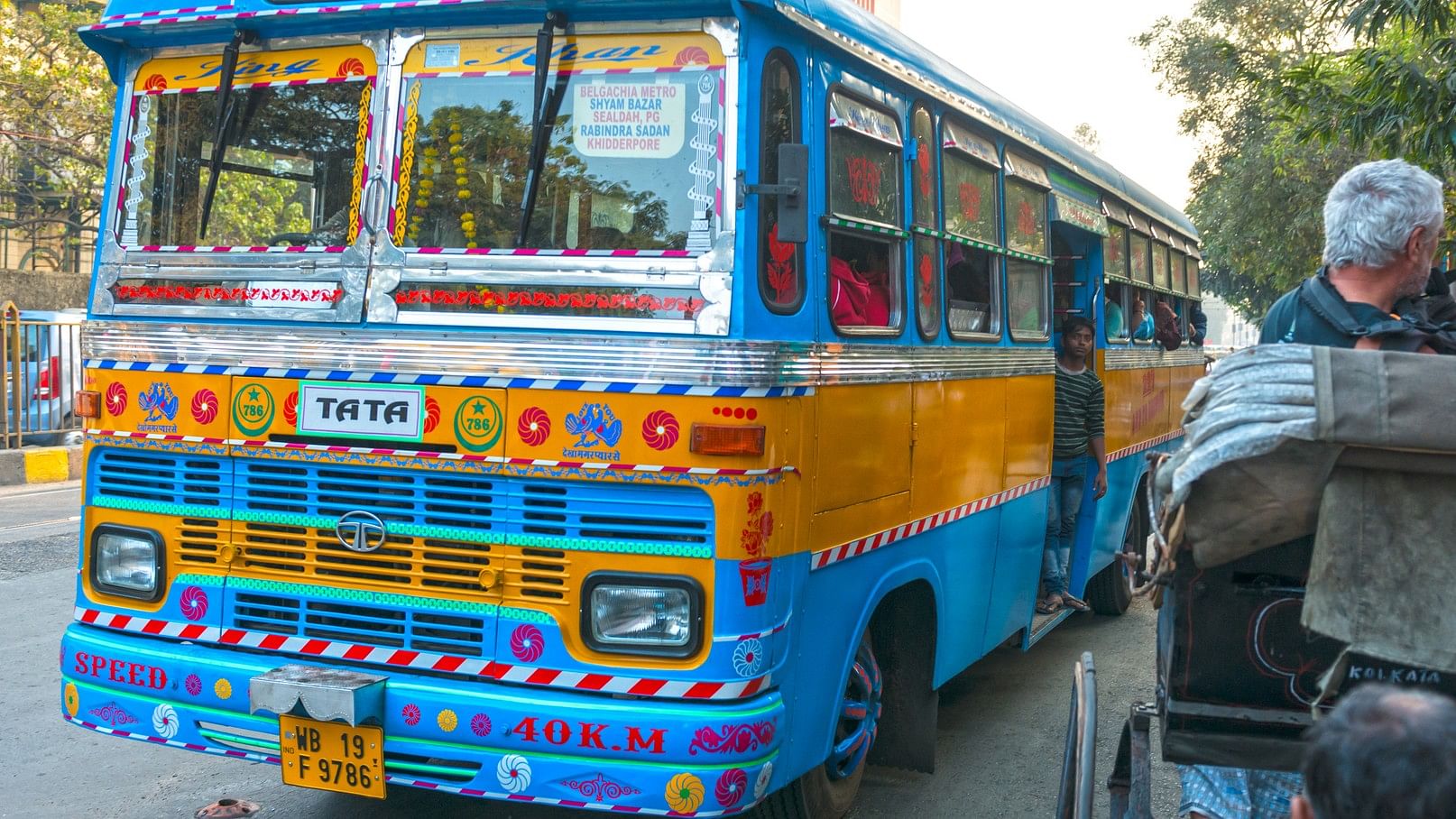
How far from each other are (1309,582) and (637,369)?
1.84 m

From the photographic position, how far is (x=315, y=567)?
3.99m

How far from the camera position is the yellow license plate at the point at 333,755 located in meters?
3.72

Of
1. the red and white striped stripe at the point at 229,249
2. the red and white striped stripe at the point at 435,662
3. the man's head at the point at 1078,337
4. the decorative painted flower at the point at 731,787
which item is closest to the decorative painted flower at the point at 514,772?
the red and white striped stripe at the point at 435,662

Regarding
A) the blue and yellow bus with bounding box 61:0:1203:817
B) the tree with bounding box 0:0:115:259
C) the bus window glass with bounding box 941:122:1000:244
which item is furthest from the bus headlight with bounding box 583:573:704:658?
the tree with bounding box 0:0:115:259

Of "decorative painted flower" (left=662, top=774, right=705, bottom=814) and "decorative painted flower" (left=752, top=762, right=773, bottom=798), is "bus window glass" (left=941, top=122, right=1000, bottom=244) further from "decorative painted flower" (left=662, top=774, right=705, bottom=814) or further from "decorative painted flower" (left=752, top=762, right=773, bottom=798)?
"decorative painted flower" (left=662, top=774, right=705, bottom=814)

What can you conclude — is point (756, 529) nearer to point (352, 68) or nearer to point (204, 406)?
point (204, 406)

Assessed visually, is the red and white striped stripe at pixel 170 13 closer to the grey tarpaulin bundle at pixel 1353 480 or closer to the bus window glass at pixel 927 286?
the bus window glass at pixel 927 286

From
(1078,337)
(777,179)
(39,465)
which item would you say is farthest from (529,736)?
(39,465)

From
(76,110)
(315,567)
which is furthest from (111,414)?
(76,110)

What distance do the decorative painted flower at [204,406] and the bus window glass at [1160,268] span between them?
767cm

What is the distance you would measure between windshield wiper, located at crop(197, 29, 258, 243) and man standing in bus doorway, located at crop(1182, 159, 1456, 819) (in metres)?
3.24

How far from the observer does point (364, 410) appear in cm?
393

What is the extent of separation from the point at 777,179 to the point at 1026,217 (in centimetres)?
297

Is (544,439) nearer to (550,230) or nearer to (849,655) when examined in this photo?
(550,230)
